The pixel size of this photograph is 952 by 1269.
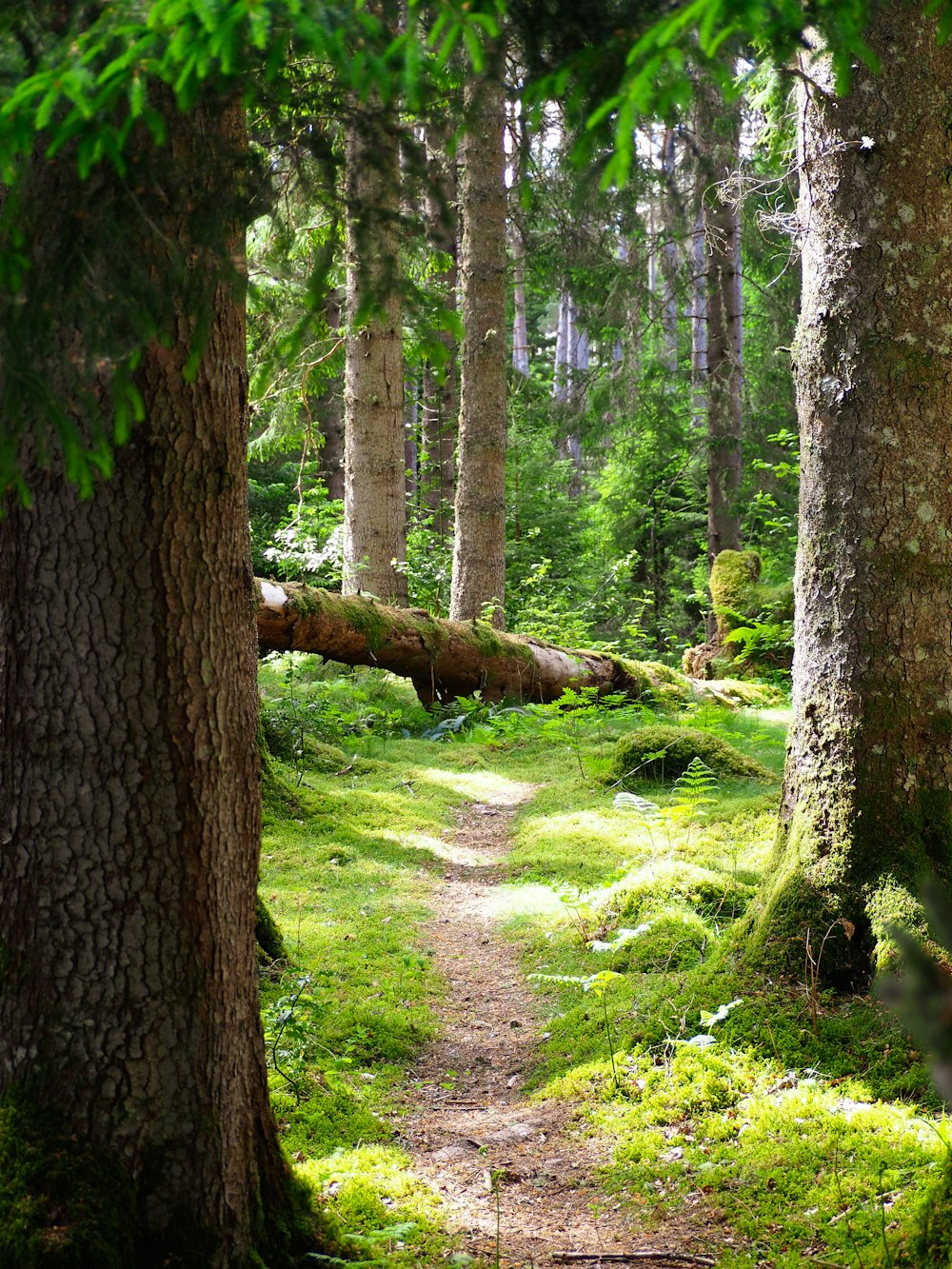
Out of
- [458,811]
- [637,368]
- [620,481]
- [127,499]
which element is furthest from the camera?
[620,481]

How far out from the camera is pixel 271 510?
878 inches

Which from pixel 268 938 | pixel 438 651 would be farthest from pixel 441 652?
pixel 268 938

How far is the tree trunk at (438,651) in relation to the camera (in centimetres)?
869

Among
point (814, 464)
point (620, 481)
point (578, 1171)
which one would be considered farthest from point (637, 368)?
point (578, 1171)

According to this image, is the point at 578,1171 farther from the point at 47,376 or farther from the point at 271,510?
the point at 271,510

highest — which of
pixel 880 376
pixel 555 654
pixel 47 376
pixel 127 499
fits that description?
pixel 880 376

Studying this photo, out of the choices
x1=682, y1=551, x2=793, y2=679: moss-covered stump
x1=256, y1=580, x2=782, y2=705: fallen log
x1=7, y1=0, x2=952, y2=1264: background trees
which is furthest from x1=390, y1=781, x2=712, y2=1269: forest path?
x1=682, y1=551, x2=793, y2=679: moss-covered stump

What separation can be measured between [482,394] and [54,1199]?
10930mm

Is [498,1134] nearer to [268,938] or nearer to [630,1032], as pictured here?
[630,1032]

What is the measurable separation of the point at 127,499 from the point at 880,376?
2932 millimetres

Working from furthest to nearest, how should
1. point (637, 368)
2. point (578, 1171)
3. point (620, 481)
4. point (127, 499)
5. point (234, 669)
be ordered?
point (620, 481)
point (637, 368)
point (578, 1171)
point (234, 669)
point (127, 499)

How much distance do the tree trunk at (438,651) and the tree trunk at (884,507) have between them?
530 cm

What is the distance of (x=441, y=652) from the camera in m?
10.3

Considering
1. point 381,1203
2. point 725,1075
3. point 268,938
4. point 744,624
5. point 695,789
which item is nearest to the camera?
point 381,1203
